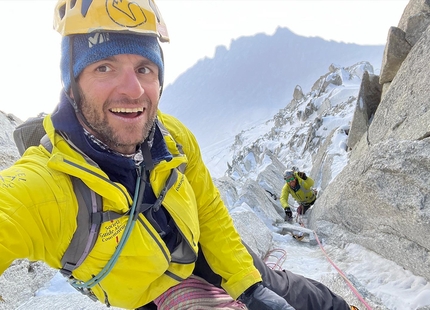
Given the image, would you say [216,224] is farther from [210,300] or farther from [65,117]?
[65,117]

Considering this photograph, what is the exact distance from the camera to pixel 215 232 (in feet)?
9.79

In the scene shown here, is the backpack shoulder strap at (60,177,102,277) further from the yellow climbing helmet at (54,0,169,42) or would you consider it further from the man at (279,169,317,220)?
the man at (279,169,317,220)

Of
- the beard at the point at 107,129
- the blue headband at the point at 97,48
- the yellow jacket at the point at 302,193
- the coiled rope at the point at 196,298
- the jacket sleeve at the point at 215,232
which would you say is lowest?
the yellow jacket at the point at 302,193

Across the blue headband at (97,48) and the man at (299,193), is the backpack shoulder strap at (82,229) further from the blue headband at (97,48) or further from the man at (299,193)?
the man at (299,193)

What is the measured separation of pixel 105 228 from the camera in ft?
6.33

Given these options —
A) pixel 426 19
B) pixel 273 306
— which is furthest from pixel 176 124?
pixel 426 19

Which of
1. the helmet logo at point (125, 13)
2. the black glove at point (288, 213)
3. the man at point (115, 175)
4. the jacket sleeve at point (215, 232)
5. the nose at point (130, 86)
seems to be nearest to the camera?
the man at point (115, 175)

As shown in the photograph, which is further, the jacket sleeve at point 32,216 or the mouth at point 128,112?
the mouth at point 128,112

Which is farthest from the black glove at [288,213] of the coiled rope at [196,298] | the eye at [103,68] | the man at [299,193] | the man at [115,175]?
the eye at [103,68]

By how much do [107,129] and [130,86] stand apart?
348 millimetres

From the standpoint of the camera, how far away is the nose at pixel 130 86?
212cm

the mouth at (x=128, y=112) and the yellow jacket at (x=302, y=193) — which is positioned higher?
the mouth at (x=128, y=112)

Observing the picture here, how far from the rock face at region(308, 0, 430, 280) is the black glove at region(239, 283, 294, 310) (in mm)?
2697

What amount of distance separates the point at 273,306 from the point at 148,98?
2109 mm
